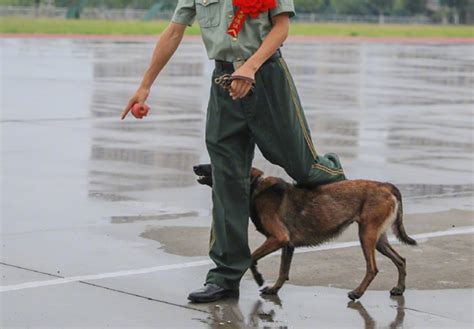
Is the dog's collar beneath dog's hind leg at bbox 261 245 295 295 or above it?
above

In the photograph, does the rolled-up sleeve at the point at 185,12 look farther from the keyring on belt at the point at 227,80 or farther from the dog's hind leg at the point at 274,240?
the dog's hind leg at the point at 274,240

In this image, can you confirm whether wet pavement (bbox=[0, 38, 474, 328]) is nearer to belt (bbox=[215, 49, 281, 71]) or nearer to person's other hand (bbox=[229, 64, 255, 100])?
person's other hand (bbox=[229, 64, 255, 100])

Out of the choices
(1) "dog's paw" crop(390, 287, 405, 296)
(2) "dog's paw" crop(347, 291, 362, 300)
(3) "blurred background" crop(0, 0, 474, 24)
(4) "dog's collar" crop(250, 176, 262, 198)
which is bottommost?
(3) "blurred background" crop(0, 0, 474, 24)

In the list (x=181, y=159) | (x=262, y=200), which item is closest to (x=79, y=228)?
(x=262, y=200)

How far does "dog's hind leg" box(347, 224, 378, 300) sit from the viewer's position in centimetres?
678

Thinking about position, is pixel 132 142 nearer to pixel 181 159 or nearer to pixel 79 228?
pixel 181 159

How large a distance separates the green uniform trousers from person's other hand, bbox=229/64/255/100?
164mm

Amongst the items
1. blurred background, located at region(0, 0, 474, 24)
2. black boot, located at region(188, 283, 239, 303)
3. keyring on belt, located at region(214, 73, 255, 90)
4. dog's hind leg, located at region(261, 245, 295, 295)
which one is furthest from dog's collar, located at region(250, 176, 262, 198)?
blurred background, located at region(0, 0, 474, 24)

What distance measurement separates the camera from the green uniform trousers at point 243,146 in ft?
21.5

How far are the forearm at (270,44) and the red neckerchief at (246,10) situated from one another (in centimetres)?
11

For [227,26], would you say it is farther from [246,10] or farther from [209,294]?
[209,294]

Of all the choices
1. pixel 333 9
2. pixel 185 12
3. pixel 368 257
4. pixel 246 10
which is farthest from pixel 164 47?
pixel 333 9

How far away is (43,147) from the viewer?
1285 centimetres

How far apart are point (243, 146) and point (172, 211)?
2.89m
